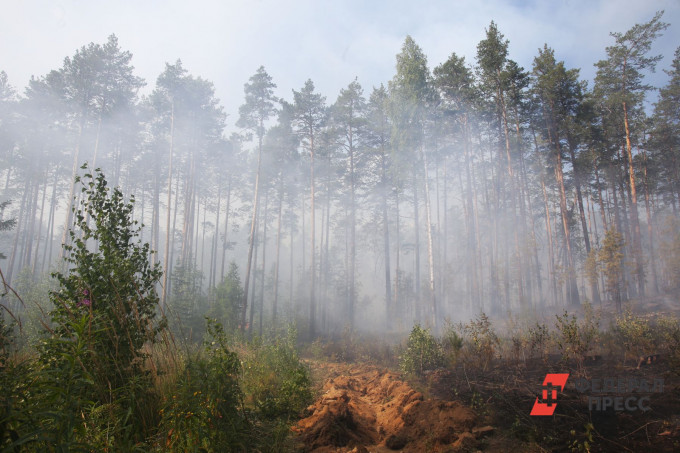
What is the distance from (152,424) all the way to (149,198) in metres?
36.9

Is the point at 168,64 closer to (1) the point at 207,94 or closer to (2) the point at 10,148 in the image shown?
(1) the point at 207,94

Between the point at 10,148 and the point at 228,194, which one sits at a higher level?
the point at 10,148

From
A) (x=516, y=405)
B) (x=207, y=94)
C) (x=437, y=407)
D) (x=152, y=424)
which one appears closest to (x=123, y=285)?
(x=152, y=424)

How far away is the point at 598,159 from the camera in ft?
80.7

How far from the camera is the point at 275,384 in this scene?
7363 mm

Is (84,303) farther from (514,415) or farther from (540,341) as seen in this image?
(540,341)

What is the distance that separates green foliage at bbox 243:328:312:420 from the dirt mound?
1.43ft

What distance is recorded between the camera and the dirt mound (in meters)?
4.71

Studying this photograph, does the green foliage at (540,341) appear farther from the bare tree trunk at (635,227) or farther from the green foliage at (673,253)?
the green foliage at (673,253)

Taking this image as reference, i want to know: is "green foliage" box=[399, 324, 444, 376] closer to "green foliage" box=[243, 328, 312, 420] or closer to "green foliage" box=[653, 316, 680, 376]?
"green foliage" box=[243, 328, 312, 420]

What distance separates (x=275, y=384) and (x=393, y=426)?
304 cm

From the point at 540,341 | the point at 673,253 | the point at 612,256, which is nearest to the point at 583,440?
the point at 540,341

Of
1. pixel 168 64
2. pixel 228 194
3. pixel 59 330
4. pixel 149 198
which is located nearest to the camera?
pixel 59 330

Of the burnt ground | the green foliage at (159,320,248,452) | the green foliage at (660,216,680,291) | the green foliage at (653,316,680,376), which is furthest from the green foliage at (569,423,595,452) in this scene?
the green foliage at (660,216,680,291)
